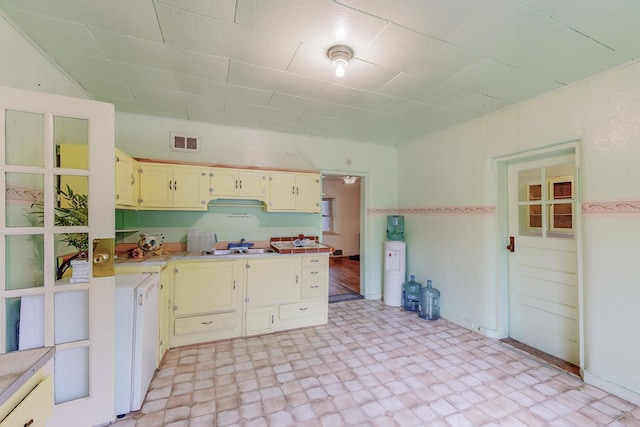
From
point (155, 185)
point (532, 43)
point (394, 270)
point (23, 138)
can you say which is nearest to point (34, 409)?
point (23, 138)

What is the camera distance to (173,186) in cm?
301

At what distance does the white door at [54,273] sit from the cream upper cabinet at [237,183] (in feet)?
4.96

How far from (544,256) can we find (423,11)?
2.65 meters

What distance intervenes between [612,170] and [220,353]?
3.81m

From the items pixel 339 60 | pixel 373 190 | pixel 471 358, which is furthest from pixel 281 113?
pixel 471 358

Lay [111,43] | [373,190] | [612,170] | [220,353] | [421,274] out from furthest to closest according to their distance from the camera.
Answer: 1. [373,190]
2. [421,274]
3. [220,353]
4. [612,170]
5. [111,43]

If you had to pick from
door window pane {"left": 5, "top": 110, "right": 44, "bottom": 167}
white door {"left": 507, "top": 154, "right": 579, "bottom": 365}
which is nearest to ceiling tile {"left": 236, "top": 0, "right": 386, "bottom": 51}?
door window pane {"left": 5, "top": 110, "right": 44, "bottom": 167}

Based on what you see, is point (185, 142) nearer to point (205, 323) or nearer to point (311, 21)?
point (205, 323)

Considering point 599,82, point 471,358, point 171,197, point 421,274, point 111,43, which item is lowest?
point 471,358

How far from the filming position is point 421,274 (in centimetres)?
397

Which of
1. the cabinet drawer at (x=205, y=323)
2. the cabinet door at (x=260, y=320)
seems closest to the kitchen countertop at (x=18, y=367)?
the cabinet drawer at (x=205, y=323)

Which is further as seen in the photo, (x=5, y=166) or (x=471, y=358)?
(x=471, y=358)

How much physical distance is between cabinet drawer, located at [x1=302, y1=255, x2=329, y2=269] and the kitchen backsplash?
0.73 meters

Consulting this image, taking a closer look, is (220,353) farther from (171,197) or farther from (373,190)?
(373,190)
